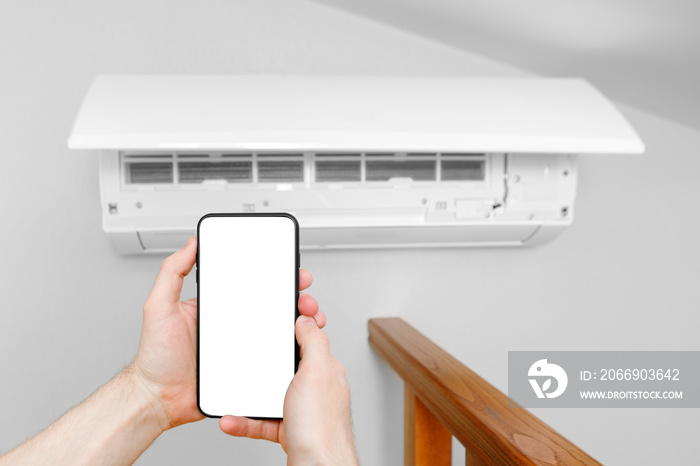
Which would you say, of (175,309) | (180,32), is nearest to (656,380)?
(175,309)

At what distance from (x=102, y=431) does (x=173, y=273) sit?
22cm

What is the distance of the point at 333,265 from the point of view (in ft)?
4.53

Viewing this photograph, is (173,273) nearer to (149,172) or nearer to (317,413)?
(317,413)

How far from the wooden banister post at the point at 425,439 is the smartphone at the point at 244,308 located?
50 centimetres

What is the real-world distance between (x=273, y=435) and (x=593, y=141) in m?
0.75

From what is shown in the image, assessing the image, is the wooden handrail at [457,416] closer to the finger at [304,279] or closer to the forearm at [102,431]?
the finger at [304,279]

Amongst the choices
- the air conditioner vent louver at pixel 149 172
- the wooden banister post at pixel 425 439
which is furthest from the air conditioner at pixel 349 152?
the wooden banister post at pixel 425 439

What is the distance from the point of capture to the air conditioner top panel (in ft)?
3.11

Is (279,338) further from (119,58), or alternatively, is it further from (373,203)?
(119,58)

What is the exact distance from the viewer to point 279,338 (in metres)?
0.67

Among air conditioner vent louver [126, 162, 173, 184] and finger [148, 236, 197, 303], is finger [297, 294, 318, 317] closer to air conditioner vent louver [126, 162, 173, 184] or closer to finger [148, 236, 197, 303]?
finger [148, 236, 197, 303]

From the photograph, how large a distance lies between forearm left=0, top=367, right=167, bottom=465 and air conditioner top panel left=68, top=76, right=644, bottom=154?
0.41 meters

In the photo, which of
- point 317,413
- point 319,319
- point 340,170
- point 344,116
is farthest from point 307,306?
point 340,170

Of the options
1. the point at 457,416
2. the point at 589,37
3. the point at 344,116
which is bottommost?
the point at 457,416
